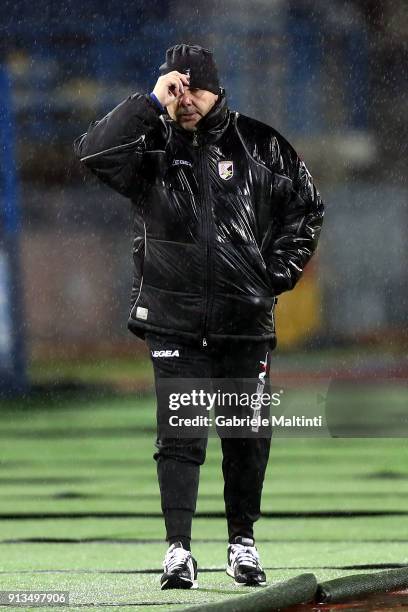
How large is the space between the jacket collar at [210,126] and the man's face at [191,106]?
0.05ft

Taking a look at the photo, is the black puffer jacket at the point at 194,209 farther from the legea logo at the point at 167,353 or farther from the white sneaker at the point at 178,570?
the white sneaker at the point at 178,570

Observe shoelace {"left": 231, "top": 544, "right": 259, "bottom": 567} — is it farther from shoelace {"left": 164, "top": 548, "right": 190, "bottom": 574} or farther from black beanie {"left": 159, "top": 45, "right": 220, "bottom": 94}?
black beanie {"left": 159, "top": 45, "right": 220, "bottom": 94}

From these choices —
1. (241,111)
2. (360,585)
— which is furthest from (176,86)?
(241,111)

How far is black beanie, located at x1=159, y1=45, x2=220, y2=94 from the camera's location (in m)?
3.87

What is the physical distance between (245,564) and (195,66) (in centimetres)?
135

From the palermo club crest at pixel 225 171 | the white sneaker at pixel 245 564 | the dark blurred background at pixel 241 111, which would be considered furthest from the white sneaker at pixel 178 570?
the dark blurred background at pixel 241 111

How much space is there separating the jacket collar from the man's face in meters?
0.02

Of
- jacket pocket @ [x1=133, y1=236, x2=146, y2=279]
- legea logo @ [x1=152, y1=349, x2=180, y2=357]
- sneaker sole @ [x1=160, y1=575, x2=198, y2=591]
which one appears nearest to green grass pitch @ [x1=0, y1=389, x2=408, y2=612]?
sneaker sole @ [x1=160, y1=575, x2=198, y2=591]

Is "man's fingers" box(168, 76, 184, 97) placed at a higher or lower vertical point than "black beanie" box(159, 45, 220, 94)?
lower

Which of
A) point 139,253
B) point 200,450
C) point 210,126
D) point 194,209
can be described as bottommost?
point 200,450

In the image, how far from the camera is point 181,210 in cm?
386

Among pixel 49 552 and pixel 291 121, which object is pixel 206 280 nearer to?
pixel 49 552

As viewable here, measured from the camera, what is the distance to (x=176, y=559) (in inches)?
149

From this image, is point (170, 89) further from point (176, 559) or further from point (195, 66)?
point (176, 559)
